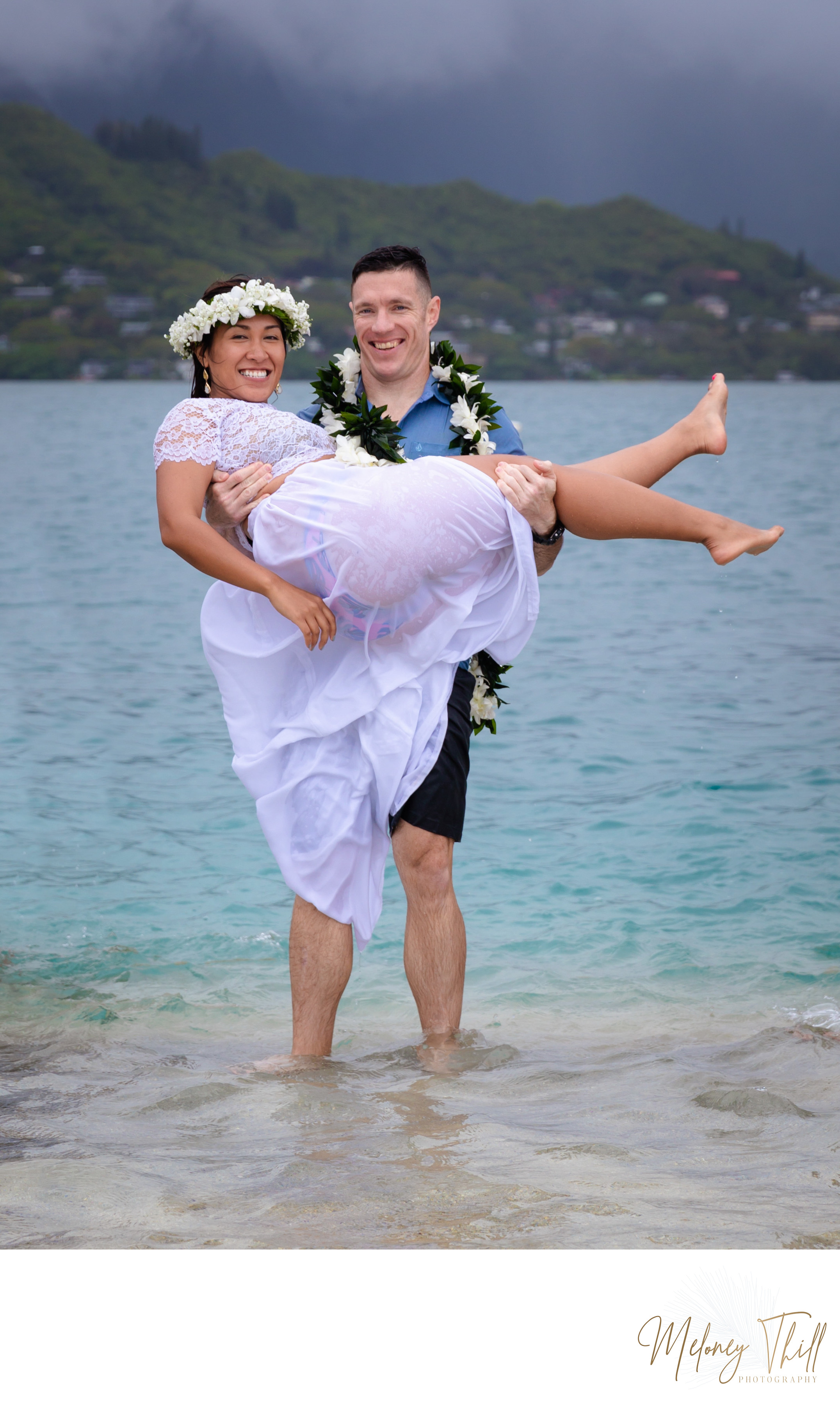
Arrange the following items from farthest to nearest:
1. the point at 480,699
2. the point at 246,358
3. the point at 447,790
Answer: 1. the point at 480,699
2. the point at 246,358
3. the point at 447,790

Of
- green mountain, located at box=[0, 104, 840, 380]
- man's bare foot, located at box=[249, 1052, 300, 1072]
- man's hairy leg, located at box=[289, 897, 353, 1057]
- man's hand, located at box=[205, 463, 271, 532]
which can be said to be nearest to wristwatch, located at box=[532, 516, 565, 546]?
man's hand, located at box=[205, 463, 271, 532]

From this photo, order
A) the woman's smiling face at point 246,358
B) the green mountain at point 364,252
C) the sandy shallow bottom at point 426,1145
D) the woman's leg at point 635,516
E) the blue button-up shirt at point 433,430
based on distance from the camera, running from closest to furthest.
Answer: the sandy shallow bottom at point 426,1145, the woman's leg at point 635,516, the woman's smiling face at point 246,358, the blue button-up shirt at point 433,430, the green mountain at point 364,252

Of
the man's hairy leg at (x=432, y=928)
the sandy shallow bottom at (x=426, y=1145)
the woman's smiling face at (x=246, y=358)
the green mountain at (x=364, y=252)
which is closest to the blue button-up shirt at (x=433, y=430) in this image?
the woman's smiling face at (x=246, y=358)

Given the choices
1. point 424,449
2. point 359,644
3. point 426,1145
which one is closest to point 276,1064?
point 426,1145

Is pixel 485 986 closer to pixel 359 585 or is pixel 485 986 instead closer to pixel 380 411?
pixel 359 585

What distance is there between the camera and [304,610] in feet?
11.7

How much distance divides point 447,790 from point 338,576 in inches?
26.9

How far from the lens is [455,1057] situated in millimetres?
3877

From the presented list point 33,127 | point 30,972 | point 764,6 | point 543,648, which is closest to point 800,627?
point 543,648

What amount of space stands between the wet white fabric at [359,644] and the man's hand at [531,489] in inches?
1.4

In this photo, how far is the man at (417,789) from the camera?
3736 mm

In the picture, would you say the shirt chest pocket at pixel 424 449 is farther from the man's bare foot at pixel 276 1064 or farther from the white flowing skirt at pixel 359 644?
the man's bare foot at pixel 276 1064

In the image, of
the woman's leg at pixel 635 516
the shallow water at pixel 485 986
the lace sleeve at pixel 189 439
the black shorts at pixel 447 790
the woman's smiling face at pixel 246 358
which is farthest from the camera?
the woman's smiling face at pixel 246 358

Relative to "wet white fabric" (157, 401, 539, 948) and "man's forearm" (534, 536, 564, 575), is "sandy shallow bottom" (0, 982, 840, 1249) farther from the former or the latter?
"man's forearm" (534, 536, 564, 575)
